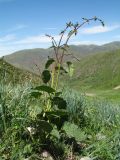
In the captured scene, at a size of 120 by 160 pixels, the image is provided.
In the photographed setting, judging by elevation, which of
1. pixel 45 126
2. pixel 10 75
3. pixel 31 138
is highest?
pixel 10 75

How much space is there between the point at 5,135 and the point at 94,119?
295 cm

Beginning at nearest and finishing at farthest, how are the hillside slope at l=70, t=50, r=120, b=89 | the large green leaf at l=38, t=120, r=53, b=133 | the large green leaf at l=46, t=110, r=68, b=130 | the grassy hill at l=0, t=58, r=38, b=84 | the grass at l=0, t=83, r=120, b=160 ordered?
the grass at l=0, t=83, r=120, b=160 → the large green leaf at l=38, t=120, r=53, b=133 → the large green leaf at l=46, t=110, r=68, b=130 → the grassy hill at l=0, t=58, r=38, b=84 → the hillside slope at l=70, t=50, r=120, b=89

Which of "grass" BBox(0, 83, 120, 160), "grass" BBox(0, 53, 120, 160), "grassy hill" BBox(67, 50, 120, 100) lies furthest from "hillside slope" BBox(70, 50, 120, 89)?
"grass" BBox(0, 53, 120, 160)

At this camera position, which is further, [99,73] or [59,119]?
[99,73]

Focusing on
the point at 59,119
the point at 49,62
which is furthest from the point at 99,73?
the point at 59,119

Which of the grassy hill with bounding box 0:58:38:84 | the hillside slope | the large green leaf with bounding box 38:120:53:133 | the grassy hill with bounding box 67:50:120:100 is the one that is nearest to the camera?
the large green leaf with bounding box 38:120:53:133

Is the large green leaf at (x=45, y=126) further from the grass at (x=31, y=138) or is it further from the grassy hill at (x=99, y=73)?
the grassy hill at (x=99, y=73)

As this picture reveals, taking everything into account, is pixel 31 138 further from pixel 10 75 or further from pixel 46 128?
pixel 10 75

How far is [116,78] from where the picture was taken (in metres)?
97.8

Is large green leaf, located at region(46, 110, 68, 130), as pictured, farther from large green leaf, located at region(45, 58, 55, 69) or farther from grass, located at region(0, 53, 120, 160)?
large green leaf, located at region(45, 58, 55, 69)

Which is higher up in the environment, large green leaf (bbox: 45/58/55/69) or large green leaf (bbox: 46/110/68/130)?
large green leaf (bbox: 45/58/55/69)

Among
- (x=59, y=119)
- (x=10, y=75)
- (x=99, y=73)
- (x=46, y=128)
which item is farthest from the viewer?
(x=99, y=73)

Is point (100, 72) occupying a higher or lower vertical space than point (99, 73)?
higher

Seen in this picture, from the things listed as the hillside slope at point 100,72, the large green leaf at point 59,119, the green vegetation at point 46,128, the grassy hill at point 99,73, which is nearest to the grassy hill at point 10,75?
the green vegetation at point 46,128
